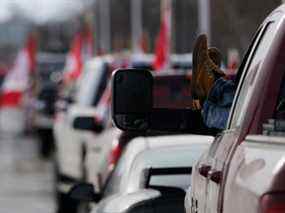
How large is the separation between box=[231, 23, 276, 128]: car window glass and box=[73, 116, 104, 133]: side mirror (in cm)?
911

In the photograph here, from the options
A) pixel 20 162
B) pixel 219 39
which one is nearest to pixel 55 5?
pixel 20 162

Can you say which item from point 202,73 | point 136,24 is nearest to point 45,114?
point 136,24

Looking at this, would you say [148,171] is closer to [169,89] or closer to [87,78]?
[169,89]

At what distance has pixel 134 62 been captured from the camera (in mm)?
17359

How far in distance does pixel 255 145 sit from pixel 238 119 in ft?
1.71

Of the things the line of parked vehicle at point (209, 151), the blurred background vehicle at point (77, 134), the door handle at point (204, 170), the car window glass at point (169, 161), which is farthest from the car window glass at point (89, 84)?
the door handle at point (204, 170)

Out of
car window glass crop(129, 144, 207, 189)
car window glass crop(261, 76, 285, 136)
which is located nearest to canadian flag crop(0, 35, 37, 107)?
car window glass crop(129, 144, 207, 189)

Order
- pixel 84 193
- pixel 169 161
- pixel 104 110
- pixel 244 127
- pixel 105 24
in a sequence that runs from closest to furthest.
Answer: pixel 244 127 → pixel 169 161 → pixel 84 193 → pixel 104 110 → pixel 105 24

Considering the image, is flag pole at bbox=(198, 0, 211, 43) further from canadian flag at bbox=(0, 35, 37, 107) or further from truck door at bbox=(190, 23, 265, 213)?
truck door at bbox=(190, 23, 265, 213)

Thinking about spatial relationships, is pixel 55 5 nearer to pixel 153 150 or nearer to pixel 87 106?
pixel 87 106

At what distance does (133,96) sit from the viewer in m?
5.58

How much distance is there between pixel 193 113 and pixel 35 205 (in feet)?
41.8

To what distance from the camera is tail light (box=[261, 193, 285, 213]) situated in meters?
3.93

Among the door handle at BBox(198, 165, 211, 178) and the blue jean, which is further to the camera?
the blue jean
